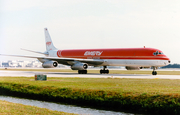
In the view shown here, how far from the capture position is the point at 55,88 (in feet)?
70.0

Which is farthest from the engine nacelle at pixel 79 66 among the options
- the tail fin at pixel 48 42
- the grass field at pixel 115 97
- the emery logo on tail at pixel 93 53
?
the grass field at pixel 115 97

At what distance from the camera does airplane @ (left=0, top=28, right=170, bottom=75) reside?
1592 inches

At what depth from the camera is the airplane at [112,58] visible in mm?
40438

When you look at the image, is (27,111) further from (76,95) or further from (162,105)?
(162,105)

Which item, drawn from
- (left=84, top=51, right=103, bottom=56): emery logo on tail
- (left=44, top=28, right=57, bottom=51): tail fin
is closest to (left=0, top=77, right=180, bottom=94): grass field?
(left=84, top=51, right=103, bottom=56): emery logo on tail

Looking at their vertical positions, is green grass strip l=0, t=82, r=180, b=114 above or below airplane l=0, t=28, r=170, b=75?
below

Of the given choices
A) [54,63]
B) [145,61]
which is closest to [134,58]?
[145,61]

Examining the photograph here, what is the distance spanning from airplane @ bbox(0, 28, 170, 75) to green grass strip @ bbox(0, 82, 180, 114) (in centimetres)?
2273

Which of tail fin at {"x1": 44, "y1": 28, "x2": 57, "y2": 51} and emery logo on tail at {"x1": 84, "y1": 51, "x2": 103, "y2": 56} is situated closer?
emery logo on tail at {"x1": 84, "y1": 51, "x2": 103, "y2": 56}

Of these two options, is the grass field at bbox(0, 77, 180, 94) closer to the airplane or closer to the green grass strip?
the green grass strip

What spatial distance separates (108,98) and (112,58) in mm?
27351

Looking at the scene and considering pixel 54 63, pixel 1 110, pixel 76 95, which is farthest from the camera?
pixel 54 63

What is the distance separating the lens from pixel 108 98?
1739cm

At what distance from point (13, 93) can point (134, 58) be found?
2412 centimetres
